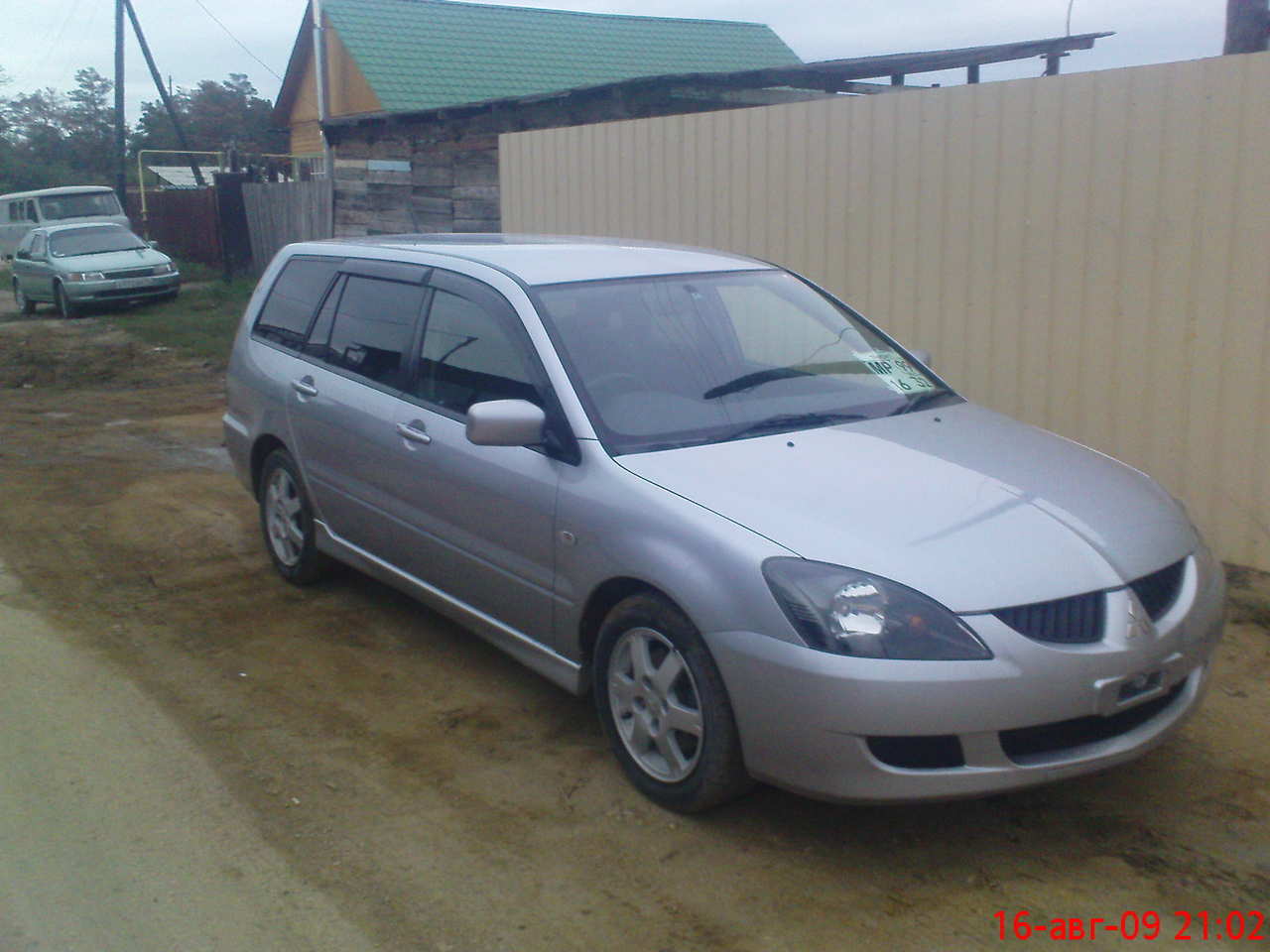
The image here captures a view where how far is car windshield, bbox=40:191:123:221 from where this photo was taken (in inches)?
1104

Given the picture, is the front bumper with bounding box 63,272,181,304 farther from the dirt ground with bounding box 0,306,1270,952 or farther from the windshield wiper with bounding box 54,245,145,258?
the dirt ground with bounding box 0,306,1270,952

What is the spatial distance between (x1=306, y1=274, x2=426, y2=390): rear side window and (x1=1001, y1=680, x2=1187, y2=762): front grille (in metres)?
2.92

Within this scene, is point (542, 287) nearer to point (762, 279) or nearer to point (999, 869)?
point (762, 279)

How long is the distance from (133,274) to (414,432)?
18357 mm

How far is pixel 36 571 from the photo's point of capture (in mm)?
6957

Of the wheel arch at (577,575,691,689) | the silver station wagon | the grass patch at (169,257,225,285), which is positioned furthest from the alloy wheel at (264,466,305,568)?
the grass patch at (169,257,225,285)

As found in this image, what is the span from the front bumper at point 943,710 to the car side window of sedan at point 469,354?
1.52 metres

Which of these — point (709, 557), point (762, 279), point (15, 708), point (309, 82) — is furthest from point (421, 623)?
point (309, 82)

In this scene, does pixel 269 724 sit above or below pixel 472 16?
below

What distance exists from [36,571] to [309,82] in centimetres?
2489

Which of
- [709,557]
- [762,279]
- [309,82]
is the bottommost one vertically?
[709,557]

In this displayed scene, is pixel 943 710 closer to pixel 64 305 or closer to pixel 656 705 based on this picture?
pixel 656 705

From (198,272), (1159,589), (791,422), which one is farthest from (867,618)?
(198,272)

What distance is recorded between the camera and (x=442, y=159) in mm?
13891
